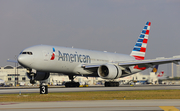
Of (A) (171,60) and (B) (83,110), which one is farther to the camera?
(A) (171,60)

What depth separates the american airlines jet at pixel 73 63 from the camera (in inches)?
1499

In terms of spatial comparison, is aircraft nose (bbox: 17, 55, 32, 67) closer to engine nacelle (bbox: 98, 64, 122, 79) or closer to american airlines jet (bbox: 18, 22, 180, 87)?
american airlines jet (bbox: 18, 22, 180, 87)

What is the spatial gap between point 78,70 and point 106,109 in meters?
29.5

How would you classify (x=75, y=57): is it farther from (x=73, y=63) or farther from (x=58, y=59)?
(x=58, y=59)

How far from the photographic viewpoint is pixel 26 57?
37375 millimetres

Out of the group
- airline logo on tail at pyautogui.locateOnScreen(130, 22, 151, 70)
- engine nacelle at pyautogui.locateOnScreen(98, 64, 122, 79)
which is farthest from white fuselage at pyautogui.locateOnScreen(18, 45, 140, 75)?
airline logo on tail at pyautogui.locateOnScreen(130, 22, 151, 70)

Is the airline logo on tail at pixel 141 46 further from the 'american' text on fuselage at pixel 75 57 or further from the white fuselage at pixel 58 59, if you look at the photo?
the 'american' text on fuselage at pixel 75 57

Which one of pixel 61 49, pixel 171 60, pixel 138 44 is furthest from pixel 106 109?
pixel 138 44

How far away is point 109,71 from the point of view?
41469 mm

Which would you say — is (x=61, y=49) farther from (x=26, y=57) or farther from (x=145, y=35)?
(x=145, y=35)

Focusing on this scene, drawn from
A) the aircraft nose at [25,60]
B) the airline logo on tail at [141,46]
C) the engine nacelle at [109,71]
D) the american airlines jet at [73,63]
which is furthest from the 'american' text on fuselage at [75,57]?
the airline logo on tail at [141,46]

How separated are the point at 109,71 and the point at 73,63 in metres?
5.35

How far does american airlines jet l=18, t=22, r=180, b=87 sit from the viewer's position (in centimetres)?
3806

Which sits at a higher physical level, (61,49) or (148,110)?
(61,49)
